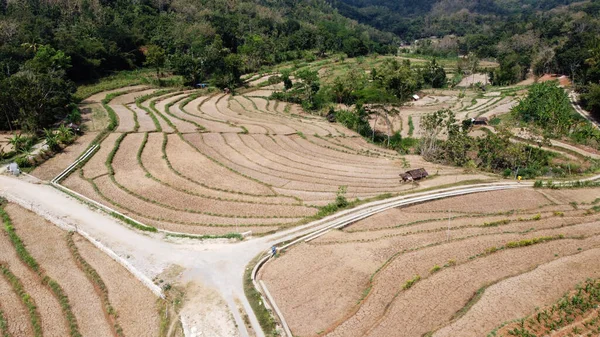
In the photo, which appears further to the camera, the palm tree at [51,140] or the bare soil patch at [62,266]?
the palm tree at [51,140]

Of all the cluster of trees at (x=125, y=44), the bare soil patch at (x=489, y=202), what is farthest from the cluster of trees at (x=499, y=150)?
the cluster of trees at (x=125, y=44)

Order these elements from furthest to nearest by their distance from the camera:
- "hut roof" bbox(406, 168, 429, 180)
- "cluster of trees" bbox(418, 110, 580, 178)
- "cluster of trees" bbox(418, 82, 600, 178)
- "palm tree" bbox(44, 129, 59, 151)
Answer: "palm tree" bbox(44, 129, 59, 151), "cluster of trees" bbox(418, 82, 600, 178), "cluster of trees" bbox(418, 110, 580, 178), "hut roof" bbox(406, 168, 429, 180)

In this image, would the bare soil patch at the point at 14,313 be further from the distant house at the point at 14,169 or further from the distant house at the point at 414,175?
the distant house at the point at 414,175

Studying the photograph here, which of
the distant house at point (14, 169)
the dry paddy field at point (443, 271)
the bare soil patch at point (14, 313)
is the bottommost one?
the bare soil patch at point (14, 313)

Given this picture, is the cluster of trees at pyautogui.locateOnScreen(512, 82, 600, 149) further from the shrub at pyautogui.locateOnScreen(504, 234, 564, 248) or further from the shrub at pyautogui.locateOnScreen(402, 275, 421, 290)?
the shrub at pyautogui.locateOnScreen(402, 275, 421, 290)

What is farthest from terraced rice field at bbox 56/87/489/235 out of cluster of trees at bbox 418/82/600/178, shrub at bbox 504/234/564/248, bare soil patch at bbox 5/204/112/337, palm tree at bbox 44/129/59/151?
shrub at bbox 504/234/564/248

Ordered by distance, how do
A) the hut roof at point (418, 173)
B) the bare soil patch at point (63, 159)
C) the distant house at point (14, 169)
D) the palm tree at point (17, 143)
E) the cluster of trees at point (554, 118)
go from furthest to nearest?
the cluster of trees at point (554, 118)
the palm tree at point (17, 143)
the bare soil patch at point (63, 159)
the distant house at point (14, 169)
the hut roof at point (418, 173)

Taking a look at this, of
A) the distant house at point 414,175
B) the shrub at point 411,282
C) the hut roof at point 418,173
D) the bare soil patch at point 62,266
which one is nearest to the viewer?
the bare soil patch at point 62,266
